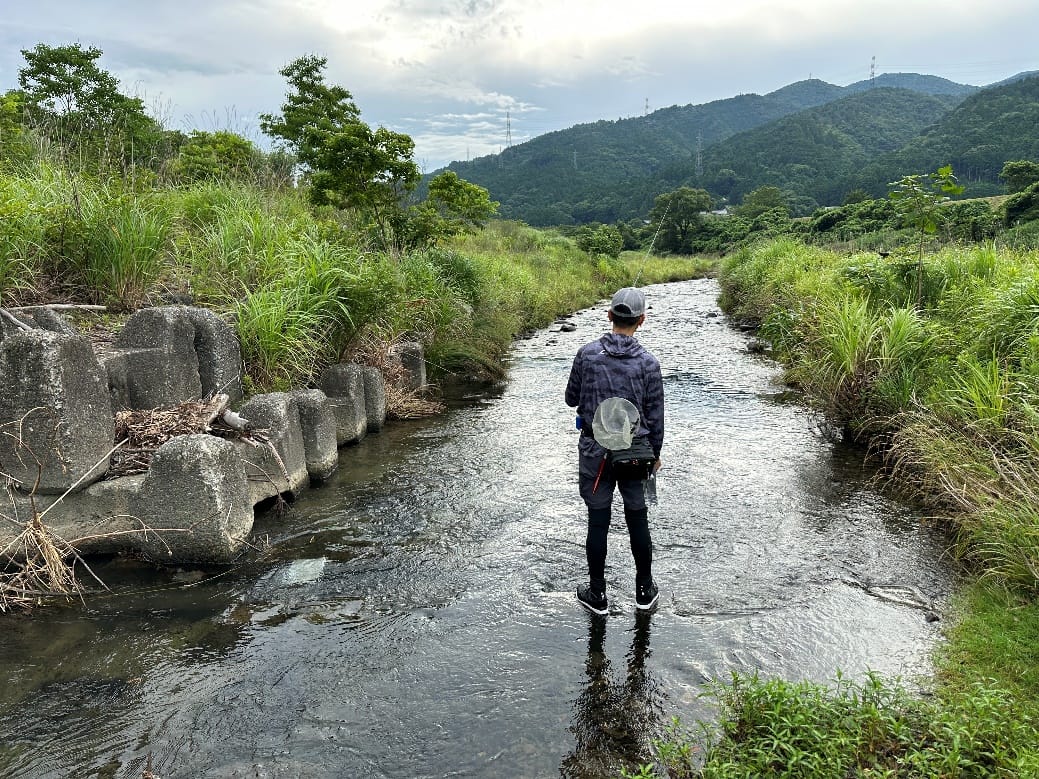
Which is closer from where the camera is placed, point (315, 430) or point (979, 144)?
point (315, 430)

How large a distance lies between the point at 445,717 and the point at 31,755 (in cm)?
196

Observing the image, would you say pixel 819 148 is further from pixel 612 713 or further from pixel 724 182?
pixel 612 713

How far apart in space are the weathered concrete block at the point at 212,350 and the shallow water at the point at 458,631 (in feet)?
4.51

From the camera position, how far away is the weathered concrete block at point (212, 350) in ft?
19.9

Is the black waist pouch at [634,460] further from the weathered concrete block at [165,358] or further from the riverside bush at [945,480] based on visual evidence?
the weathered concrete block at [165,358]

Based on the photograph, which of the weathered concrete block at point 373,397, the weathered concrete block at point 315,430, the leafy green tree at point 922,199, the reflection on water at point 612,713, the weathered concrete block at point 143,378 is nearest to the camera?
the reflection on water at point 612,713

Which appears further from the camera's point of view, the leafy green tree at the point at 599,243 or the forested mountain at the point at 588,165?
the forested mountain at the point at 588,165

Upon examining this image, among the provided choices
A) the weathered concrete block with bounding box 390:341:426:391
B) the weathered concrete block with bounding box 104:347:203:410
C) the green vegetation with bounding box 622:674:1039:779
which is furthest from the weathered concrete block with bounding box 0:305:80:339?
the green vegetation with bounding box 622:674:1039:779

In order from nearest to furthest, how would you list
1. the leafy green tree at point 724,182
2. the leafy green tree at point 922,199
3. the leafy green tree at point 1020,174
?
the leafy green tree at point 922,199
the leafy green tree at point 1020,174
the leafy green tree at point 724,182

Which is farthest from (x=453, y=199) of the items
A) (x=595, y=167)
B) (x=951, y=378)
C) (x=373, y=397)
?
(x=595, y=167)

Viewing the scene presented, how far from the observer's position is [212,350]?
6.15 meters

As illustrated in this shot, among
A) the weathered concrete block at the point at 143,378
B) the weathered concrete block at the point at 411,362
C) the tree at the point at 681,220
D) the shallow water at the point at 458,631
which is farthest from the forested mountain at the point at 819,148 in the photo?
the weathered concrete block at the point at 143,378

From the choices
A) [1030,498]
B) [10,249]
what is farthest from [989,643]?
[10,249]

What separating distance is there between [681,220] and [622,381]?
67.4 meters
